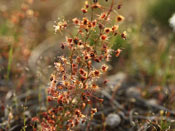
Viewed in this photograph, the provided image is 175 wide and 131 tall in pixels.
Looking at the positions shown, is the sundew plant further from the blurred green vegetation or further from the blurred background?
the blurred green vegetation

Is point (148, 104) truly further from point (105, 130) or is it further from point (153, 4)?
point (153, 4)

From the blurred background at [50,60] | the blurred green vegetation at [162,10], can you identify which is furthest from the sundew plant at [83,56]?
the blurred green vegetation at [162,10]

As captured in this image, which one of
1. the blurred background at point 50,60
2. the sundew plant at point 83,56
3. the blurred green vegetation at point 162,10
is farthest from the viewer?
the blurred green vegetation at point 162,10

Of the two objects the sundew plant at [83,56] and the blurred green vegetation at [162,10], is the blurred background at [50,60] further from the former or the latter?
the sundew plant at [83,56]

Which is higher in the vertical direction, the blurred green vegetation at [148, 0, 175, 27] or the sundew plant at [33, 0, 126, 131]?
the blurred green vegetation at [148, 0, 175, 27]

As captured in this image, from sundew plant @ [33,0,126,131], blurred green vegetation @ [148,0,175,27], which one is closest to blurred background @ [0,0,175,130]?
blurred green vegetation @ [148,0,175,27]

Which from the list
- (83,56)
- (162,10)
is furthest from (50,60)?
(162,10)

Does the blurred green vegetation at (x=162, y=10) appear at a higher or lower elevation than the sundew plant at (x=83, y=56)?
higher

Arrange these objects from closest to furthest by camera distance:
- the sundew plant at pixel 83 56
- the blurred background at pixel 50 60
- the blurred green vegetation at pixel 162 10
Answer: the sundew plant at pixel 83 56 < the blurred background at pixel 50 60 < the blurred green vegetation at pixel 162 10

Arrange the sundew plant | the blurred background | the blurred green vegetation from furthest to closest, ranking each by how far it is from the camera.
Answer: the blurred green vegetation → the blurred background → the sundew plant

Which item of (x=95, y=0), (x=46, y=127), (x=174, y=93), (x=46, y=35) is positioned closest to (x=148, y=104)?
Result: (x=174, y=93)
